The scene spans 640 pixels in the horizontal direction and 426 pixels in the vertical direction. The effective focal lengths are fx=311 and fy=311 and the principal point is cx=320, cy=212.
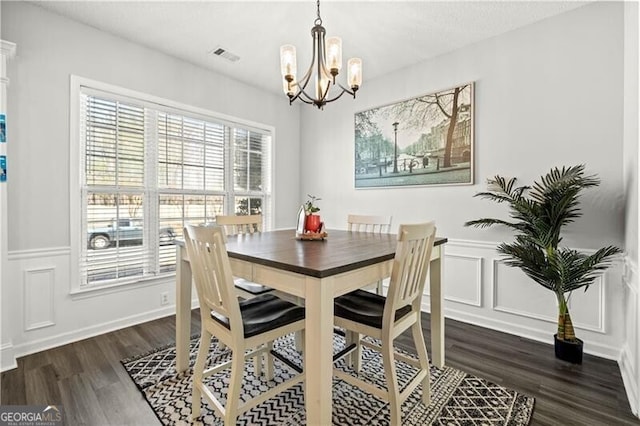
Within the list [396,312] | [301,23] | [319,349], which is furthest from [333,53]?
[319,349]

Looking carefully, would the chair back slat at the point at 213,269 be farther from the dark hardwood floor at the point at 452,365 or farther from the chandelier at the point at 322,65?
the chandelier at the point at 322,65

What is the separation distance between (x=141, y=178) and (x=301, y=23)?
84.3 inches

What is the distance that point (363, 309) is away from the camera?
1766 millimetres

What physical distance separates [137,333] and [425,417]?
249 cm

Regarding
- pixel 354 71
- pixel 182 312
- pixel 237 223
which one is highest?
pixel 354 71

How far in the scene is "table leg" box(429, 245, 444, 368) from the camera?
2234 mm

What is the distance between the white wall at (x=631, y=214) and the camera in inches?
73.5

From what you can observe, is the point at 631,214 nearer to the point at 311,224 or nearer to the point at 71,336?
the point at 311,224

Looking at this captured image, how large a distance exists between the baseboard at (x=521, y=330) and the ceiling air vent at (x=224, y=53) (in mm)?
3515

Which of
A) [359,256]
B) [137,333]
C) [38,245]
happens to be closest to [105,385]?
[137,333]

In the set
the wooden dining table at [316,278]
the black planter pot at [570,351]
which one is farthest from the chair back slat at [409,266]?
the black planter pot at [570,351]

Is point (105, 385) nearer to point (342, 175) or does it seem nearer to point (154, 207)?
point (154, 207)

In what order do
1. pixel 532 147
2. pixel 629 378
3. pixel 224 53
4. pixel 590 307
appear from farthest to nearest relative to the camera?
pixel 224 53 < pixel 532 147 < pixel 590 307 < pixel 629 378

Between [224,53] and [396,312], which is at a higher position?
[224,53]
